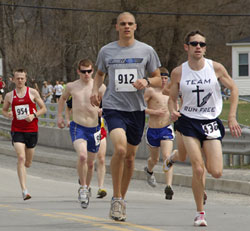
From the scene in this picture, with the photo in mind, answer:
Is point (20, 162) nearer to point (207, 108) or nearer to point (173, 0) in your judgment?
point (207, 108)

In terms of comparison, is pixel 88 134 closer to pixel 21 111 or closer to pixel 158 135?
pixel 21 111

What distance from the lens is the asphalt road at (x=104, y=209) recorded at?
9.08 metres

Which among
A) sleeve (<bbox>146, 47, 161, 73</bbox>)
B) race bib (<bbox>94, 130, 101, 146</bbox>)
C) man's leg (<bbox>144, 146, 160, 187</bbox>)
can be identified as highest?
sleeve (<bbox>146, 47, 161, 73</bbox>)

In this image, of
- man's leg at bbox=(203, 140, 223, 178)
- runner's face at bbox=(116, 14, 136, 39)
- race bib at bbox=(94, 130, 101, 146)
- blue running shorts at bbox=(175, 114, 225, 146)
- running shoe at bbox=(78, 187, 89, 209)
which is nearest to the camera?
man's leg at bbox=(203, 140, 223, 178)

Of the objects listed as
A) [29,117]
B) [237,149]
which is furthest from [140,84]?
[237,149]

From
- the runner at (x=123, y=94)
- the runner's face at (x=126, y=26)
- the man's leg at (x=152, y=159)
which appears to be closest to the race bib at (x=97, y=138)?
the man's leg at (x=152, y=159)

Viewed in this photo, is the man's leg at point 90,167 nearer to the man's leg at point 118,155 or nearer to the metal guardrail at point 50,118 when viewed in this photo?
the man's leg at point 118,155

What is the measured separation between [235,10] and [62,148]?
31.5 m

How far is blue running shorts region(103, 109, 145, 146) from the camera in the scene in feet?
30.5

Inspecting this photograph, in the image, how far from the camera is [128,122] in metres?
9.38

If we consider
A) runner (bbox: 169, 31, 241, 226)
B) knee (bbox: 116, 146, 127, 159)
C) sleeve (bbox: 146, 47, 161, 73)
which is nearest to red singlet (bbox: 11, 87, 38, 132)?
sleeve (bbox: 146, 47, 161, 73)

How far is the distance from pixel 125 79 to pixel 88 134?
3.39 meters

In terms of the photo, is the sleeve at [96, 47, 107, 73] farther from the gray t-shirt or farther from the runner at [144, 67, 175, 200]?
the runner at [144, 67, 175, 200]

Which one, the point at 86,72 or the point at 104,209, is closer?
the point at 104,209
